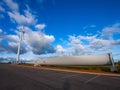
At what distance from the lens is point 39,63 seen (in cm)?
5262

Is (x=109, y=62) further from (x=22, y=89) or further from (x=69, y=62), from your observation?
(x=22, y=89)

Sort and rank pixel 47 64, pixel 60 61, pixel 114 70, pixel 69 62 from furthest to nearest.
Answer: pixel 47 64
pixel 60 61
pixel 69 62
pixel 114 70

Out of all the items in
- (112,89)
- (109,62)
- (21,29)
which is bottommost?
(112,89)

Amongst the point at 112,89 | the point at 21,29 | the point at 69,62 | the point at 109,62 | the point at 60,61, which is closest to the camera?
the point at 112,89

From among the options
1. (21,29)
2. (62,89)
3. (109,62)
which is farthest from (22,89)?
(21,29)

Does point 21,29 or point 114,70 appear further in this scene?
point 21,29

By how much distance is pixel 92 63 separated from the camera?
33.8 meters

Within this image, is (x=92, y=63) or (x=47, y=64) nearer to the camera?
(x=92, y=63)

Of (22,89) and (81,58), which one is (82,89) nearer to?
(22,89)

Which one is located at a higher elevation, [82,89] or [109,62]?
[109,62]

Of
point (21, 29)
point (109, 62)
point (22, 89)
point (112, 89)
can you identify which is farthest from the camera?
point (21, 29)

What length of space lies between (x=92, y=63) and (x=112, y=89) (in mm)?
25264

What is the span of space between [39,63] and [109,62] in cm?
3065

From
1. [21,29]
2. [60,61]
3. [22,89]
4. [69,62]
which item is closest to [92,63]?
[69,62]
